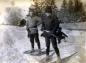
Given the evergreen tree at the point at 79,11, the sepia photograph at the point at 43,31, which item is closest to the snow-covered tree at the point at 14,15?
the sepia photograph at the point at 43,31

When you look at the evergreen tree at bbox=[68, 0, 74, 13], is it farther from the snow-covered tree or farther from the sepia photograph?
the snow-covered tree

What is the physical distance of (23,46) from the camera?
2.40 m

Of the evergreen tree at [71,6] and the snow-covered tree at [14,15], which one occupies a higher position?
the evergreen tree at [71,6]

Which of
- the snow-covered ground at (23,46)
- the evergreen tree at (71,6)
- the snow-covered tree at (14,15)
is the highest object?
the evergreen tree at (71,6)

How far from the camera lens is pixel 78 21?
7.50ft

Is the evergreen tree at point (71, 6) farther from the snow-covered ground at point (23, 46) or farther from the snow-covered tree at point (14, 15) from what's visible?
the snow-covered tree at point (14, 15)

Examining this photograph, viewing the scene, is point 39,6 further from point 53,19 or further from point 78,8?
point 78,8

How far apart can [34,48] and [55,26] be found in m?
0.32

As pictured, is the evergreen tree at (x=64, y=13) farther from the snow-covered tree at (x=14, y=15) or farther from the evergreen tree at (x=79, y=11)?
the snow-covered tree at (x=14, y=15)

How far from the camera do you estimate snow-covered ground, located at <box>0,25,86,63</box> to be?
2.31 meters

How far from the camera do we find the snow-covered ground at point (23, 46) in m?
2.31

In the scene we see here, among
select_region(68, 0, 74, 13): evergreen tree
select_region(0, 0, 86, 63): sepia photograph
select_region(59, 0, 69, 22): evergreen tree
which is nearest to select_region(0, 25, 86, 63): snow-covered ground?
select_region(0, 0, 86, 63): sepia photograph

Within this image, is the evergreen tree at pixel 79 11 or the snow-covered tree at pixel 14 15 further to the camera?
the snow-covered tree at pixel 14 15

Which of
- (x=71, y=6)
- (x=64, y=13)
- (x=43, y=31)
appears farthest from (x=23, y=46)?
(x=71, y=6)
